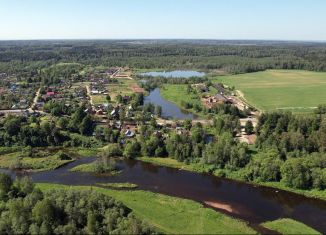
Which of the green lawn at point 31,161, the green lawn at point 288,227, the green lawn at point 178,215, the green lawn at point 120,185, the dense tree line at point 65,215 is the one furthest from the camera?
the green lawn at point 31,161

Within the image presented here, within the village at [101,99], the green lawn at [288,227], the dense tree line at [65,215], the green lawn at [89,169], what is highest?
the village at [101,99]

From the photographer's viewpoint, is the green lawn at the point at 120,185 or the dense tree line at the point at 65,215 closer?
the dense tree line at the point at 65,215

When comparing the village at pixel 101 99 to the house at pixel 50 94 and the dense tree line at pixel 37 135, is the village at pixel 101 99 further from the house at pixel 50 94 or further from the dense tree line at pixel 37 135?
the dense tree line at pixel 37 135

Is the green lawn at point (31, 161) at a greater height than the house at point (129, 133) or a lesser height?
lesser

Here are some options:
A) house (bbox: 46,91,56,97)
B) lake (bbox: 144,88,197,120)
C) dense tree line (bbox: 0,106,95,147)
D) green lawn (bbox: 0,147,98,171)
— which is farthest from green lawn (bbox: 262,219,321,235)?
house (bbox: 46,91,56,97)

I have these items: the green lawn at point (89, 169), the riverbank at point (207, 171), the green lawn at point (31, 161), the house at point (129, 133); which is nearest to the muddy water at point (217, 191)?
the riverbank at point (207, 171)

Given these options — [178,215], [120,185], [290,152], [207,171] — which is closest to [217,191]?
[207,171]

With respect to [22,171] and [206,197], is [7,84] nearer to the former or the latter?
[22,171]

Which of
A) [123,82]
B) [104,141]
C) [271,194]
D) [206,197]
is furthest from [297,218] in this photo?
[123,82]
